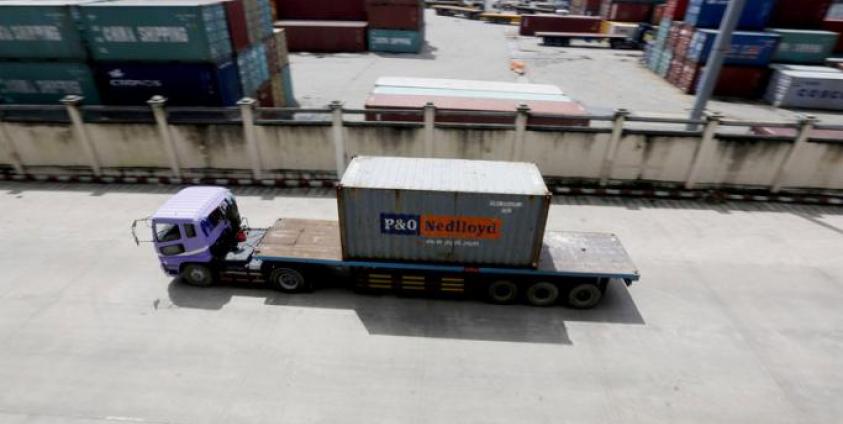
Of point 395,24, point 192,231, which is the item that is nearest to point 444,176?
point 192,231

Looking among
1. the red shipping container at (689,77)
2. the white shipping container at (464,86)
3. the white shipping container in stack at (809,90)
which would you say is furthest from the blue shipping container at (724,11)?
the white shipping container at (464,86)

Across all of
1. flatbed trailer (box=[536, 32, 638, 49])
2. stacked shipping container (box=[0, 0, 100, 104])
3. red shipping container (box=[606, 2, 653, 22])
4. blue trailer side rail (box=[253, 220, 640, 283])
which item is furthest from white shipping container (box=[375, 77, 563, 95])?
red shipping container (box=[606, 2, 653, 22])

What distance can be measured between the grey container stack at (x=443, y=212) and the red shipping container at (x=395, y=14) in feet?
130

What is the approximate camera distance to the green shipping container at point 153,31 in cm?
1733

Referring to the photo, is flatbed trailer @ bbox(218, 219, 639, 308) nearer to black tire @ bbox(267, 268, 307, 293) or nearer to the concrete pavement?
black tire @ bbox(267, 268, 307, 293)

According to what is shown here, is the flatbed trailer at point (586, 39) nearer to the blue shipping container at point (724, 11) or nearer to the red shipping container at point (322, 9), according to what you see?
the blue shipping container at point (724, 11)

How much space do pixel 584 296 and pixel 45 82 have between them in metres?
23.3

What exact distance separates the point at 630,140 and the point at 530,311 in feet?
30.3

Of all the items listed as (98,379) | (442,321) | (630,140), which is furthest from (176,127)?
(630,140)

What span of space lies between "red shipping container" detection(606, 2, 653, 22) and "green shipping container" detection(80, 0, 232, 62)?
56909 millimetres

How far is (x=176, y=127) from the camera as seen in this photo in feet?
56.2

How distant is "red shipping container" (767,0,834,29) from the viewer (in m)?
33.9

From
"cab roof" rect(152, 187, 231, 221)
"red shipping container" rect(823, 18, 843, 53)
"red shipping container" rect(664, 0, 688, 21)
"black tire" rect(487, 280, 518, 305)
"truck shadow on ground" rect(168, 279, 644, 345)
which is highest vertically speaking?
"red shipping container" rect(664, 0, 688, 21)

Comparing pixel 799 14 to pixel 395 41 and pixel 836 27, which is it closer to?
pixel 836 27
